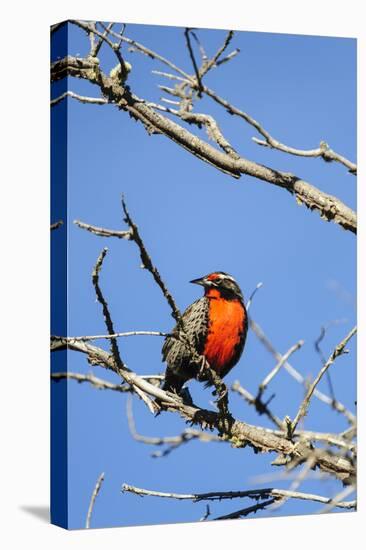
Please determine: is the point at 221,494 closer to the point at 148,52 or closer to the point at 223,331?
the point at 223,331

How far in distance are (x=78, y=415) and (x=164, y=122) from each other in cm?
138

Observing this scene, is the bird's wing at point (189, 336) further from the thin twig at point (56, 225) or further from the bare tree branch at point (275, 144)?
the bare tree branch at point (275, 144)

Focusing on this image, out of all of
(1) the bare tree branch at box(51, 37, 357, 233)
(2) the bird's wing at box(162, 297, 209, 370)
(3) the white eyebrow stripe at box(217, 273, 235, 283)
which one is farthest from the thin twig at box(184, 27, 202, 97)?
(2) the bird's wing at box(162, 297, 209, 370)

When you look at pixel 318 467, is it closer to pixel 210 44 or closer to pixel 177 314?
pixel 177 314

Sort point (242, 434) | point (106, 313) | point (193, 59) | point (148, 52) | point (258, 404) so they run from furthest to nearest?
point (242, 434) → point (193, 59) → point (148, 52) → point (106, 313) → point (258, 404)

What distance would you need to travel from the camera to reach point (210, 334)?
4105 millimetres

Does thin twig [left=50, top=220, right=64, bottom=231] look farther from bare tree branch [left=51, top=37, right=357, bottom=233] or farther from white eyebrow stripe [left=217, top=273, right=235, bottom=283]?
white eyebrow stripe [left=217, top=273, right=235, bottom=283]

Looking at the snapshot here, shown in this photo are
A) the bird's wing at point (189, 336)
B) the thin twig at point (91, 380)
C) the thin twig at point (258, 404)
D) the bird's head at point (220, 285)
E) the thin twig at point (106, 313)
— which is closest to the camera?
the thin twig at point (258, 404)

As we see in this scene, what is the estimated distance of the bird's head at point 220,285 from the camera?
13.6 ft

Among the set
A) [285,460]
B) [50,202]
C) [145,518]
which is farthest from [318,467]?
[50,202]

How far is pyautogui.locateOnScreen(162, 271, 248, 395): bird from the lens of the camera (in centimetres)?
405

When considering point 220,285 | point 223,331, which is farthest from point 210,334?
point 220,285

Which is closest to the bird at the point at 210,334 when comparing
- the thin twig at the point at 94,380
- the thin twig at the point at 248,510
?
the thin twig at the point at 94,380

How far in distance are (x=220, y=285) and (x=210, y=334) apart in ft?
0.79
